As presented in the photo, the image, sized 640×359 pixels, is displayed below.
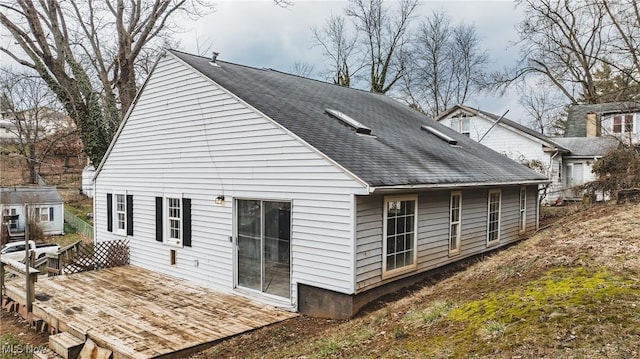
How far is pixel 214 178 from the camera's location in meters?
9.43

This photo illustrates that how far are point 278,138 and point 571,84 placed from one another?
1298 inches

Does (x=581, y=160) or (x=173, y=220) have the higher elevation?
(x=581, y=160)

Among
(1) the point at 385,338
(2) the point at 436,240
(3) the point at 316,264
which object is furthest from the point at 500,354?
(2) the point at 436,240

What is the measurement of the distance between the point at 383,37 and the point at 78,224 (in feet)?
81.5

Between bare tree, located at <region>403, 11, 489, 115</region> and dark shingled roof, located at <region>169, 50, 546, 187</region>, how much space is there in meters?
20.0

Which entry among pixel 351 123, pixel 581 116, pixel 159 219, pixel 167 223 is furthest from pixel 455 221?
pixel 581 116

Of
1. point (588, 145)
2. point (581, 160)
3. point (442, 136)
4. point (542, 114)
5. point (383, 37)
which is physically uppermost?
point (383, 37)

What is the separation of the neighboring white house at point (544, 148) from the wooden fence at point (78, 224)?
22.9m

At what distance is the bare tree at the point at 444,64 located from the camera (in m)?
32.8

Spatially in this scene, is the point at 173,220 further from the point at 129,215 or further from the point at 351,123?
the point at 351,123

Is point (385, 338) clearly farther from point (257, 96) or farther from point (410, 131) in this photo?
point (410, 131)

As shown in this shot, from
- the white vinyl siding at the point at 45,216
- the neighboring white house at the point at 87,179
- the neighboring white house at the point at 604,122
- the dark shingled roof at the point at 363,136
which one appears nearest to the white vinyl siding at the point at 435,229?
the dark shingled roof at the point at 363,136

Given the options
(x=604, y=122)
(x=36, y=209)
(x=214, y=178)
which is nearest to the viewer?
(x=214, y=178)

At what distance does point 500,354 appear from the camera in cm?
389
